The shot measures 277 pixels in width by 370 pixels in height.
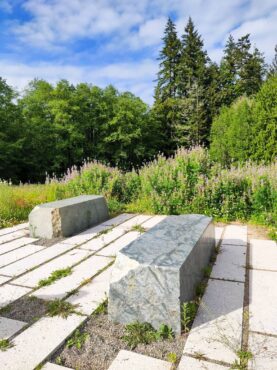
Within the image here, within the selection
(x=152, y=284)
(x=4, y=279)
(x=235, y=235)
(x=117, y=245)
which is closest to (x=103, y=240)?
(x=117, y=245)

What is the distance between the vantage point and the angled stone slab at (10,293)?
7.88ft

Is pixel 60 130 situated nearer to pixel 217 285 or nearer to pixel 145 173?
pixel 145 173

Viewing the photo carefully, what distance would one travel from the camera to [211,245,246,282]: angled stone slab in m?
2.88

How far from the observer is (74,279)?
2822mm

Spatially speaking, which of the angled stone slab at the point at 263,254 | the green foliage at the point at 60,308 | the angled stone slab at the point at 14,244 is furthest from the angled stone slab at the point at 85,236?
the angled stone slab at the point at 263,254

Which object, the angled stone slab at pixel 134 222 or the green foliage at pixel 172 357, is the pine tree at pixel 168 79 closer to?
the angled stone slab at pixel 134 222

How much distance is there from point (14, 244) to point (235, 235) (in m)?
3.32

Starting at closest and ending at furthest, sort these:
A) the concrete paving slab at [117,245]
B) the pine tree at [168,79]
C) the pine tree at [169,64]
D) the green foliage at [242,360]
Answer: the green foliage at [242,360] → the concrete paving slab at [117,245] → the pine tree at [168,79] → the pine tree at [169,64]

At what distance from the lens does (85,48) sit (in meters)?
10.2

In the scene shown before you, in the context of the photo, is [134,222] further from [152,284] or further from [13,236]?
[152,284]

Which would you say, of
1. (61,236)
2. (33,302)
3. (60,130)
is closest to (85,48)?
(61,236)

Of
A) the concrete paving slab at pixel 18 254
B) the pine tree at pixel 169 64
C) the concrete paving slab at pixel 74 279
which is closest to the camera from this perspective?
the concrete paving slab at pixel 74 279

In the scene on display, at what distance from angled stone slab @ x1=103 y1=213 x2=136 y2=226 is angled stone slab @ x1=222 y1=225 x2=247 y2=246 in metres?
1.92

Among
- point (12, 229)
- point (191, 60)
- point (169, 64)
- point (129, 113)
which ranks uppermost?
point (191, 60)
